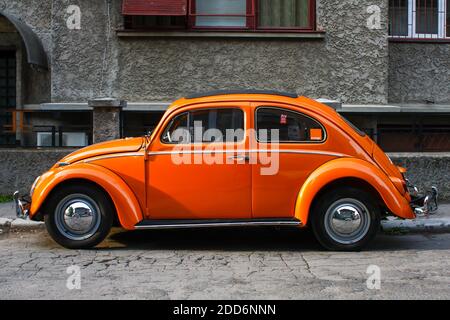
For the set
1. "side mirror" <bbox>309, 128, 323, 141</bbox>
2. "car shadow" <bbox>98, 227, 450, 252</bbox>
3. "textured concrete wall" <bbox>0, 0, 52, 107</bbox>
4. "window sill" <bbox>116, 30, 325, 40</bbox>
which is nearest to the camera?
"side mirror" <bbox>309, 128, 323, 141</bbox>

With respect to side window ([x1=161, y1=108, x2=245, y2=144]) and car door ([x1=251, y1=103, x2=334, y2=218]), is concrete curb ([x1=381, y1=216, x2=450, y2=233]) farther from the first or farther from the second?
side window ([x1=161, y1=108, x2=245, y2=144])

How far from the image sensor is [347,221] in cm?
666

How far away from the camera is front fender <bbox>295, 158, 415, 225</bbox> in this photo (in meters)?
6.57

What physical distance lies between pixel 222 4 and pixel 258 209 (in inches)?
228

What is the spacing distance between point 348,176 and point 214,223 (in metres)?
1.62

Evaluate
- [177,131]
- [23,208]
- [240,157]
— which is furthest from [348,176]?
[23,208]

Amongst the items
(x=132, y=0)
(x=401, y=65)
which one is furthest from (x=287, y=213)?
(x=401, y=65)

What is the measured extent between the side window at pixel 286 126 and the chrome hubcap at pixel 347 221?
0.83 metres

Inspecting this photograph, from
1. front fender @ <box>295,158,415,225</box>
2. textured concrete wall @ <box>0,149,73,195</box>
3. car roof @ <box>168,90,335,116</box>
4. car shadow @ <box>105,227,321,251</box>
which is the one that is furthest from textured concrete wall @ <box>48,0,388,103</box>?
front fender @ <box>295,158,415,225</box>

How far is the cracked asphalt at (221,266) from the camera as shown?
510cm

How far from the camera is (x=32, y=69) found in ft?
39.0

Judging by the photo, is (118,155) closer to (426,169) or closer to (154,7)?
(154,7)

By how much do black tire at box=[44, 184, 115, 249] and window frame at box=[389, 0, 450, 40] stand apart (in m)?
7.83

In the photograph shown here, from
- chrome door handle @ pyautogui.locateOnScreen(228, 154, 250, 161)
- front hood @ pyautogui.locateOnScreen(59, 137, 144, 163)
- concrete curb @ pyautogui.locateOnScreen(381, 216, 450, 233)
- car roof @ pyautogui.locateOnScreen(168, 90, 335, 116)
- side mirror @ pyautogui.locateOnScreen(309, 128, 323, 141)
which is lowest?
concrete curb @ pyautogui.locateOnScreen(381, 216, 450, 233)
